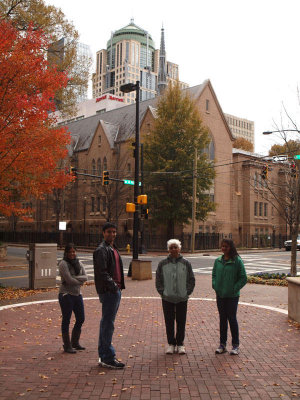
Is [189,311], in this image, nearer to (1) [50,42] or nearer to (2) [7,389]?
(2) [7,389]

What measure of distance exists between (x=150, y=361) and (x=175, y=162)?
35.0m

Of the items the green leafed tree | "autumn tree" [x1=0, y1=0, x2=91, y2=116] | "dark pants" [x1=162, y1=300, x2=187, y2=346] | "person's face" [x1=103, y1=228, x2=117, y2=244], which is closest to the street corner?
"dark pants" [x1=162, y1=300, x2=187, y2=346]

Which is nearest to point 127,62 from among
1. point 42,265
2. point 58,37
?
point 58,37

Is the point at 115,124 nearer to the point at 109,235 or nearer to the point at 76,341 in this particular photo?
the point at 76,341

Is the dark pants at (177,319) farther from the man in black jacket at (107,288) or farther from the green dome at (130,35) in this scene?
the green dome at (130,35)

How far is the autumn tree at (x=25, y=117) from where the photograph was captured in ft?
43.6

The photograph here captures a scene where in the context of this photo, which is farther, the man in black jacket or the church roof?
the church roof

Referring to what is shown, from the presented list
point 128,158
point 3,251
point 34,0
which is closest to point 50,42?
point 34,0

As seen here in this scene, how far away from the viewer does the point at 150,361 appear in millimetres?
5938

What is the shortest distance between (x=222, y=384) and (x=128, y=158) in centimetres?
4716

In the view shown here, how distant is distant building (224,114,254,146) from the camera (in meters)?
167

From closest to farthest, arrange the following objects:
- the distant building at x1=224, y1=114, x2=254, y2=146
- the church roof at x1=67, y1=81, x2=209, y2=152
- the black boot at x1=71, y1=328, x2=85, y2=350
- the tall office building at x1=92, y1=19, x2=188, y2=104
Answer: the black boot at x1=71, y1=328, x2=85, y2=350 → the church roof at x1=67, y1=81, x2=209, y2=152 → the distant building at x1=224, y1=114, x2=254, y2=146 → the tall office building at x1=92, y1=19, x2=188, y2=104

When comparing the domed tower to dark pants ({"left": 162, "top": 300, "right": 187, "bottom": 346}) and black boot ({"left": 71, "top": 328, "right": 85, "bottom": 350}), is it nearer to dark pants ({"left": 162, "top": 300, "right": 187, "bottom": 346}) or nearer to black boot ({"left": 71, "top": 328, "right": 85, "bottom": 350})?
black boot ({"left": 71, "top": 328, "right": 85, "bottom": 350})

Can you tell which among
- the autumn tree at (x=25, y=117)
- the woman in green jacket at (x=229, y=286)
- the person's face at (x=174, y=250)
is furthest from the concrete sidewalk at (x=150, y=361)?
the autumn tree at (x=25, y=117)
